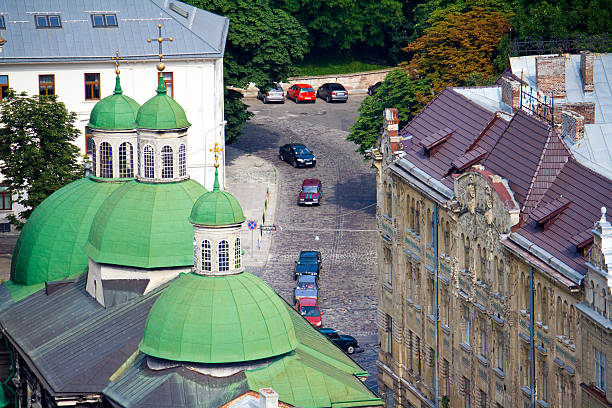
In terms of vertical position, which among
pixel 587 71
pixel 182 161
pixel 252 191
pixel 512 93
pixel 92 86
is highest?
pixel 587 71

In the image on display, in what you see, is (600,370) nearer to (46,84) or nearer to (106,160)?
(106,160)

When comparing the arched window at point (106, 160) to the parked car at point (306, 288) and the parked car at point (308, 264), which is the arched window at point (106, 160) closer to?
the parked car at point (306, 288)

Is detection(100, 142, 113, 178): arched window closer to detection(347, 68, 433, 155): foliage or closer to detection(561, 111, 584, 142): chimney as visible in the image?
detection(561, 111, 584, 142): chimney

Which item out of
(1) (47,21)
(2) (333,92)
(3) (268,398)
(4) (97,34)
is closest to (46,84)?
(1) (47,21)

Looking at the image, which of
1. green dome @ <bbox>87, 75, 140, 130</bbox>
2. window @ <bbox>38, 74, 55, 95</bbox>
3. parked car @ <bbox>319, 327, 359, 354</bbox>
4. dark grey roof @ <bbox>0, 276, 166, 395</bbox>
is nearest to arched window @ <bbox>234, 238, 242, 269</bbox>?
dark grey roof @ <bbox>0, 276, 166, 395</bbox>

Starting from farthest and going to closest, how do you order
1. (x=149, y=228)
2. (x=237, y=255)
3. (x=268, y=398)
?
(x=149, y=228) < (x=237, y=255) < (x=268, y=398)
